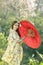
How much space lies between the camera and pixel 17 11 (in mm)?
5285

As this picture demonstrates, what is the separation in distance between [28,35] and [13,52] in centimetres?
34

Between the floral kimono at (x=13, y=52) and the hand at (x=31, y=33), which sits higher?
the hand at (x=31, y=33)

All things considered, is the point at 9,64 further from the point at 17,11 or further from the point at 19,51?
the point at 17,11

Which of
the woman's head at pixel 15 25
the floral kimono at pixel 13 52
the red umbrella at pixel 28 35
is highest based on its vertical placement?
the woman's head at pixel 15 25

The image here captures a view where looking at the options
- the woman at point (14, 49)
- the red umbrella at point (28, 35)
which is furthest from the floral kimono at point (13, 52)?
the red umbrella at point (28, 35)

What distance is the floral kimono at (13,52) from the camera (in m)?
5.05

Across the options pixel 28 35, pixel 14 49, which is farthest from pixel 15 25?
pixel 14 49

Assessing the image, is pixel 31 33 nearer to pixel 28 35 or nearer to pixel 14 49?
pixel 28 35

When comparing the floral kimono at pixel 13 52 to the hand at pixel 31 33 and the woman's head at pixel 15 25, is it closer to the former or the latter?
the woman's head at pixel 15 25

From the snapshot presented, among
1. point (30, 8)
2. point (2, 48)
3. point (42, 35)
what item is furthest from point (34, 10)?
point (2, 48)

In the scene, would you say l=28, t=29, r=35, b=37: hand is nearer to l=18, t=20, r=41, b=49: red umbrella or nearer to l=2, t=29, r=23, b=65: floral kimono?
l=18, t=20, r=41, b=49: red umbrella

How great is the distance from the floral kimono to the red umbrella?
11 cm

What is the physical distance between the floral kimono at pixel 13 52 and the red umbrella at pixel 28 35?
11cm

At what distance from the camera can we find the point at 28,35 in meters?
5.07
